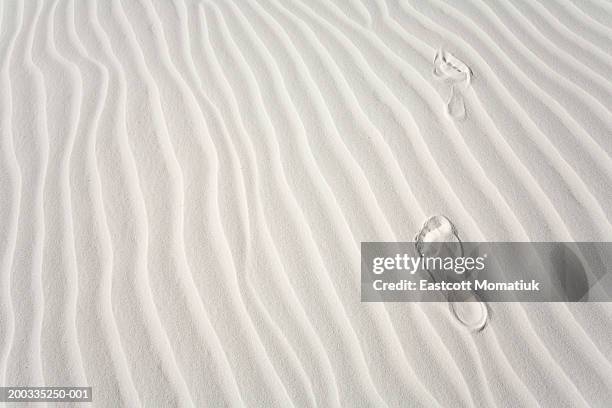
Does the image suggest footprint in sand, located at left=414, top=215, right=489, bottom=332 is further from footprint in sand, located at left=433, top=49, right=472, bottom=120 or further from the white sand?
footprint in sand, located at left=433, top=49, right=472, bottom=120

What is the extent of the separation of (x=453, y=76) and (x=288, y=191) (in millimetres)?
1184

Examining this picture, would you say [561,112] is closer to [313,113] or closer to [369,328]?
[313,113]

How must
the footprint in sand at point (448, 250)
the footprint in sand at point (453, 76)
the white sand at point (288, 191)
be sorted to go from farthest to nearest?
the footprint in sand at point (453, 76)
the footprint in sand at point (448, 250)
the white sand at point (288, 191)

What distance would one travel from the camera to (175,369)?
2.10m

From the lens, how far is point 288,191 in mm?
2533

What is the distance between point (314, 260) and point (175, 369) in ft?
2.34

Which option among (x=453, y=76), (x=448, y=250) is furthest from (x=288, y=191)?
(x=453, y=76)

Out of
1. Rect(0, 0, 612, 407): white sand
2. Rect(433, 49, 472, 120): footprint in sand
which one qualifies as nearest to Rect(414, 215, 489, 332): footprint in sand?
Rect(0, 0, 612, 407): white sand

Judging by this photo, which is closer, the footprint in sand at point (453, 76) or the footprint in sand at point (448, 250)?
the footprint in sand at point (448, 250)

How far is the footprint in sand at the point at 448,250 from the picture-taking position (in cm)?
220

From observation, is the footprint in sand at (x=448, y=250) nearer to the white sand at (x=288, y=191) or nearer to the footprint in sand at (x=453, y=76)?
the white sand at (x=288, y=191)

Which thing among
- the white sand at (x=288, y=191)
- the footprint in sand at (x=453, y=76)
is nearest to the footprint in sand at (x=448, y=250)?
the white sand at (x=288, y=191)

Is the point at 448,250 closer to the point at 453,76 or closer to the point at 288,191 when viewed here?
the point at 288,191

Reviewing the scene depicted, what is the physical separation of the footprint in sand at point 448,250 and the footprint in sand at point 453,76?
68 centimetres
